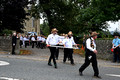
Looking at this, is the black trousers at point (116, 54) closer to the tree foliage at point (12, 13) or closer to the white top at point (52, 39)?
the white top at point (52, 39)

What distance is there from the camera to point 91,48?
24.8 feet

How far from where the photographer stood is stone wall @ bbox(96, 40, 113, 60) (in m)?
14.6

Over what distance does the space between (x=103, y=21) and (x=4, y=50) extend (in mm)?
10594

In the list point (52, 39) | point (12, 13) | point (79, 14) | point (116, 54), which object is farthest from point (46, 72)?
point (79, 14)

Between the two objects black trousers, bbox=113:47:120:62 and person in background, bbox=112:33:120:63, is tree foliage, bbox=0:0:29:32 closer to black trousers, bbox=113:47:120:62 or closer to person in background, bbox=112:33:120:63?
person in background, bbox=112:33:120:63

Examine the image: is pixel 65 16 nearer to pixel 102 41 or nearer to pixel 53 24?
pixel 53 24

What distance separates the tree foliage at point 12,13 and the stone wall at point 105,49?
8470 mm

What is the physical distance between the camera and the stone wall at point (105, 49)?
575 inches

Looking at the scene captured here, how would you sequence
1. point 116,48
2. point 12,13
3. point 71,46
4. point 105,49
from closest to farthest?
point 71,46, point 116,48, point 105,49, point 12,13

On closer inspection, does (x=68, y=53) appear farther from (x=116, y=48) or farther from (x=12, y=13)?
(x=12, y=13)

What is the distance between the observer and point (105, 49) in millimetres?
14992

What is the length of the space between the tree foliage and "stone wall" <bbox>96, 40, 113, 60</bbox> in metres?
8.47

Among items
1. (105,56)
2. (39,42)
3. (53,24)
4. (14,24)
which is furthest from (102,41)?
(53,24)

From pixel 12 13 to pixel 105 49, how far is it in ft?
32.0
